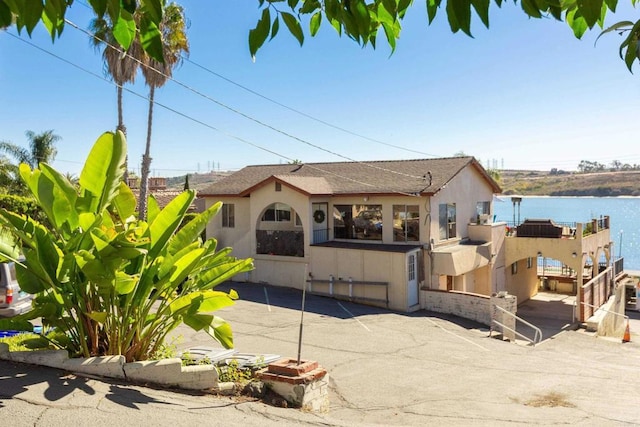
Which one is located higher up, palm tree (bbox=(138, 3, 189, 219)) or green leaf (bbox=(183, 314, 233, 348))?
palm tree (bbox=(138, 3, 189, 219))

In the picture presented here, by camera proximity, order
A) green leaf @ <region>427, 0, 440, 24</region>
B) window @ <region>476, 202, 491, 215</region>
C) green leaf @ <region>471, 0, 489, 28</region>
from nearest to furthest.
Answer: green leaf @ <region>471, 0, 489, 28</region> < green leaf @ <region>427, 0, 440, 24</region> < window @ <region>476, 202, 491, 215</region>

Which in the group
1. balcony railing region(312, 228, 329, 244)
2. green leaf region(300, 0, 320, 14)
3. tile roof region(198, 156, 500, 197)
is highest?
tile roof region(198, 156, 500, 197)

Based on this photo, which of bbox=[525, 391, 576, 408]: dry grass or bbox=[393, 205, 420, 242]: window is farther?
bbox=[393, 205, 420, 242]: window

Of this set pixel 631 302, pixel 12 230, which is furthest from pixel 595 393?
pixel 631 302

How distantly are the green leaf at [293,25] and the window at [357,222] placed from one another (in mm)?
22435

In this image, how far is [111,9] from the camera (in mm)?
2164

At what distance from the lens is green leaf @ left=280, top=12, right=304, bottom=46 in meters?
2.48

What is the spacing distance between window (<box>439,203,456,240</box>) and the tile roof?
1472 millimetres

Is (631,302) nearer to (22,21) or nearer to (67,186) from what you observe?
(67,186)

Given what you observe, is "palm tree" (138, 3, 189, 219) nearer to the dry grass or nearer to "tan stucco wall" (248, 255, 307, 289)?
"tan stucco wall" (248, 255, 307, 289)

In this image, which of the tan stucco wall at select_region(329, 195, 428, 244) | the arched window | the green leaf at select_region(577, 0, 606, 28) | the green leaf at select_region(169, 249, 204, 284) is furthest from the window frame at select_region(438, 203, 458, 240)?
the green leaf at select_region(577, 0, 606, 28)

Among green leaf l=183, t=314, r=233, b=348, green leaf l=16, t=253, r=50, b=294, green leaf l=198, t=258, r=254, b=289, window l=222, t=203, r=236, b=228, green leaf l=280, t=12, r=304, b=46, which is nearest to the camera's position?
green leaf l=280, t=12, r=304, b=46

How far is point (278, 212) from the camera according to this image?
89.2 feet

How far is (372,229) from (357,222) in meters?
0.84
